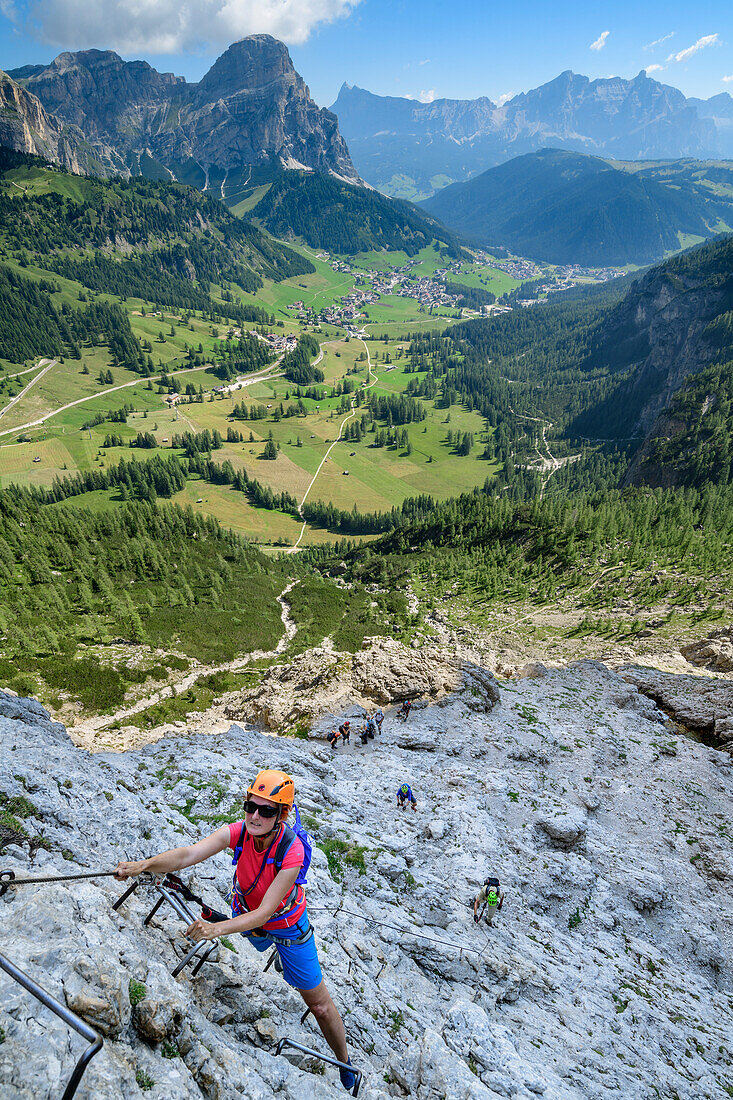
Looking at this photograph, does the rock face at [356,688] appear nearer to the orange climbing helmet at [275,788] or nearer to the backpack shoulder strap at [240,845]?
the backpack shoulder strap at [240,845]

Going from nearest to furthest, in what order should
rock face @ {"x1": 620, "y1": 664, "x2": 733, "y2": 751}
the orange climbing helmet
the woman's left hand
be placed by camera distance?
the woman's left hand, the orange climbing helmet, rock face @ {"x1": 620, "y1": 664, "x2": 733, "y2": 751}

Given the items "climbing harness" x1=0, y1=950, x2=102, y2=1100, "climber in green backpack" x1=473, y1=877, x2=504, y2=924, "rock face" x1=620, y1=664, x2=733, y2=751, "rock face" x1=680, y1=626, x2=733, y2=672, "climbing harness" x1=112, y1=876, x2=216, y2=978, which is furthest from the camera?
"rock face" x1=680, y1=626, x2=733, y2=672

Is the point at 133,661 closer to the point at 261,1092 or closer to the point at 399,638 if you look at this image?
the point at 399,638

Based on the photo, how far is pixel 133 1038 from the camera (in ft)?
24.0

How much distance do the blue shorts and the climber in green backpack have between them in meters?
11.7

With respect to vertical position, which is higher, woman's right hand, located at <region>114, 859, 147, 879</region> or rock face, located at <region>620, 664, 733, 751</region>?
woman's right hand, located at <region>114, 859, 147, 879</region>

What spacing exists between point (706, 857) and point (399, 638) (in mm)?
41487

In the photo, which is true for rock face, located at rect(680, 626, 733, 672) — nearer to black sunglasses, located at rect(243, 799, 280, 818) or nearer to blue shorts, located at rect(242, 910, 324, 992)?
blue shorts, located at rect(242, 910, 324, 992)

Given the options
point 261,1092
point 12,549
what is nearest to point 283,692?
point 261,1092

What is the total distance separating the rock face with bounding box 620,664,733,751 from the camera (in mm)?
34125

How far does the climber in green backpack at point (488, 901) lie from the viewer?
18.5m

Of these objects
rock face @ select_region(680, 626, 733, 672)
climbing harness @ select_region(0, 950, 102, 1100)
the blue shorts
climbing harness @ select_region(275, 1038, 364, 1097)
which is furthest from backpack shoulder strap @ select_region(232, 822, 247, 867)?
rock face @ select_region(680, 626, 733, 672)

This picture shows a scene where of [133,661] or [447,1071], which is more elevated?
[447,1071]

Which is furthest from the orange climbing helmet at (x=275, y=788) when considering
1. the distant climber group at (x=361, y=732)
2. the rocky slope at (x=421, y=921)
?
the distant climber group at (x=361, y=732)
